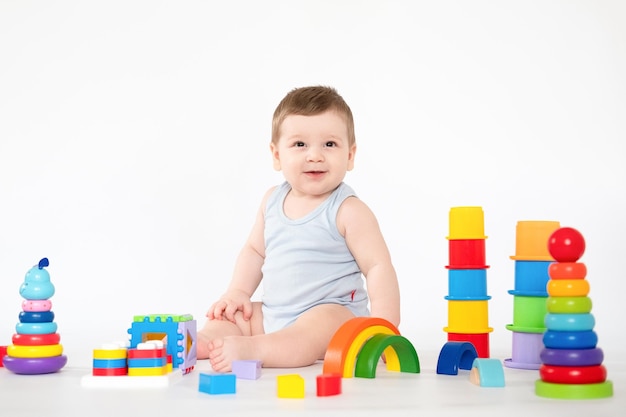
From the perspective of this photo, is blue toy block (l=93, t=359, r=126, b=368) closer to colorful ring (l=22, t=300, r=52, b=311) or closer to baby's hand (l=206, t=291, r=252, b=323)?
colorful ring (l=22, t=300, r=52, b=311)

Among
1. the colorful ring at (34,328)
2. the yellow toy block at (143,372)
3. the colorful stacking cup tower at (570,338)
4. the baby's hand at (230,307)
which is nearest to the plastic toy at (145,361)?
the yellow toy block at (143,372)

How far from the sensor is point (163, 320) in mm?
2451

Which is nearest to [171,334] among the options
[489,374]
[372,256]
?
[372,256]

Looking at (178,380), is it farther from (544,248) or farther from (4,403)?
(544,248)

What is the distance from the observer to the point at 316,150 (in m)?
2.93

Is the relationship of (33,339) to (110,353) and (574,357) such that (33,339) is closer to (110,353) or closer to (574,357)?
(110,353)

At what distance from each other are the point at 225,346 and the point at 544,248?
2.97 feet

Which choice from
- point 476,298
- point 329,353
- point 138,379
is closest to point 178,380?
point 138,379

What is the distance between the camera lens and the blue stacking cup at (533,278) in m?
2.52

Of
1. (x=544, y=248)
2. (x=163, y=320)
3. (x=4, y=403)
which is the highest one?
(x=544, y=248)

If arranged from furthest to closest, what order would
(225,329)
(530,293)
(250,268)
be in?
(250,268) → (225,329) → (530,293)

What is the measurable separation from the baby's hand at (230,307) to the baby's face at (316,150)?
41 centimetres

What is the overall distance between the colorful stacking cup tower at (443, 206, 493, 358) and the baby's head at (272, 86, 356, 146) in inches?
21.0

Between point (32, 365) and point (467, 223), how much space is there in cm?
128
